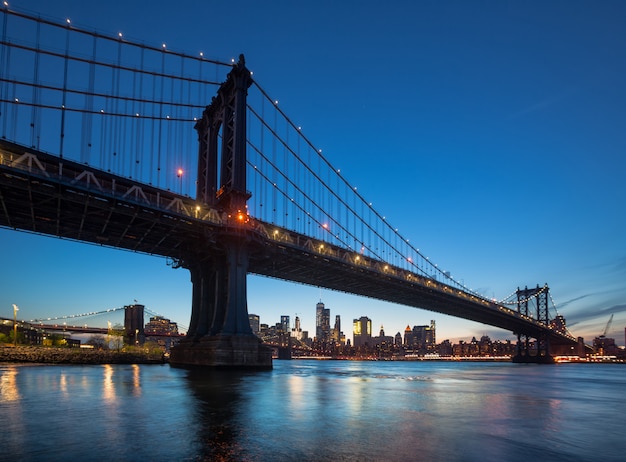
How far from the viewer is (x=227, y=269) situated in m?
53.1

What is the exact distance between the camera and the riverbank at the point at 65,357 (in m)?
70.9

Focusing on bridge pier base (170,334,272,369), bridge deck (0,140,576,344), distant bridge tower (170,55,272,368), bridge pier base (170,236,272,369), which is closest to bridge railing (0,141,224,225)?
bridge deck (0,140,576,344)

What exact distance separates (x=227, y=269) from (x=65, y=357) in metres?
36.9

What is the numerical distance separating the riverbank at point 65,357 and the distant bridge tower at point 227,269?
51.9 feet

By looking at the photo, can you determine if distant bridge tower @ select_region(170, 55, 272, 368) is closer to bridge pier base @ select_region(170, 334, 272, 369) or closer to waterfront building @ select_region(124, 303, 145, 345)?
bridge pier base @ select_region(170, 334, 272, 369)

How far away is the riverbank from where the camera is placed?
70.9 m

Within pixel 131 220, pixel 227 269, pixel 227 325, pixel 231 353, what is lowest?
pixel 231 353

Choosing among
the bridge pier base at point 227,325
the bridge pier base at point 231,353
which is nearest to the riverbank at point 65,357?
the bridge pier base at point 227,325

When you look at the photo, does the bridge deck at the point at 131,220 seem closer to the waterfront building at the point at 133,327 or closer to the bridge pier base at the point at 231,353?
the bridge pier base at the point at 231,353

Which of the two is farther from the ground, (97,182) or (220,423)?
(97,182)

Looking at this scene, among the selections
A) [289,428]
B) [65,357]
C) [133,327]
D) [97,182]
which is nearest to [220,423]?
[289,428]

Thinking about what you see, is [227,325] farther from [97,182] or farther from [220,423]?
[220,423]

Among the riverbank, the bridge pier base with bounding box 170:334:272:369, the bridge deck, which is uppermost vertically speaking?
the bridge deck

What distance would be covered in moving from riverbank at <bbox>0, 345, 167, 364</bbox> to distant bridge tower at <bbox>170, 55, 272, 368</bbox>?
51.9 feet
